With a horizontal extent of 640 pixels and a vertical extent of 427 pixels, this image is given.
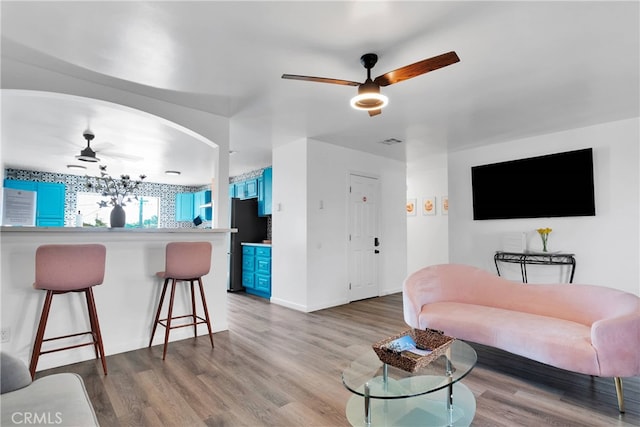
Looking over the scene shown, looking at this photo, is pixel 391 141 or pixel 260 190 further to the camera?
pixel 260 190

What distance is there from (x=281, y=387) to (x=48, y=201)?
690 centimetres

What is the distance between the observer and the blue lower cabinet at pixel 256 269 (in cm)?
559

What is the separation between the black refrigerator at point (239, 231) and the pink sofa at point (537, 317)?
383 cm

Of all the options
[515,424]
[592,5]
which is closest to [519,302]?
[515,424]

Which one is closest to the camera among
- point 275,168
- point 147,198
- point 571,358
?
point 571,358

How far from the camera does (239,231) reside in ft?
20.4

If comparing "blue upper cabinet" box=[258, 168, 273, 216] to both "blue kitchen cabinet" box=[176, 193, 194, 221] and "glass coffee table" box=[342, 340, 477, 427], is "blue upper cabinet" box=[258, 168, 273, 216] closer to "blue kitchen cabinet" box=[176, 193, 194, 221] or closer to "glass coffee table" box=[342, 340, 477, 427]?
"blue kitchen cabinet" box=[176, 193, 194, 221]

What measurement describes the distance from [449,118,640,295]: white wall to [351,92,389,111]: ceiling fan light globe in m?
3.28

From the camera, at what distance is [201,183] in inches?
351

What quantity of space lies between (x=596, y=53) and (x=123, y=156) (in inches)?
252

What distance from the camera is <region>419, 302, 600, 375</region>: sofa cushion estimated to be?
2.15 meters

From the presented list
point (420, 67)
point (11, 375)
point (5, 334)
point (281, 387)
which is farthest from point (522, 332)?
point (5, 334)

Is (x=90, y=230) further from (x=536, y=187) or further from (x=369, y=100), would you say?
(x=536, y=187)

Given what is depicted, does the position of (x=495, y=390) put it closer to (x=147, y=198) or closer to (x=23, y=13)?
(x=23, y=13)
